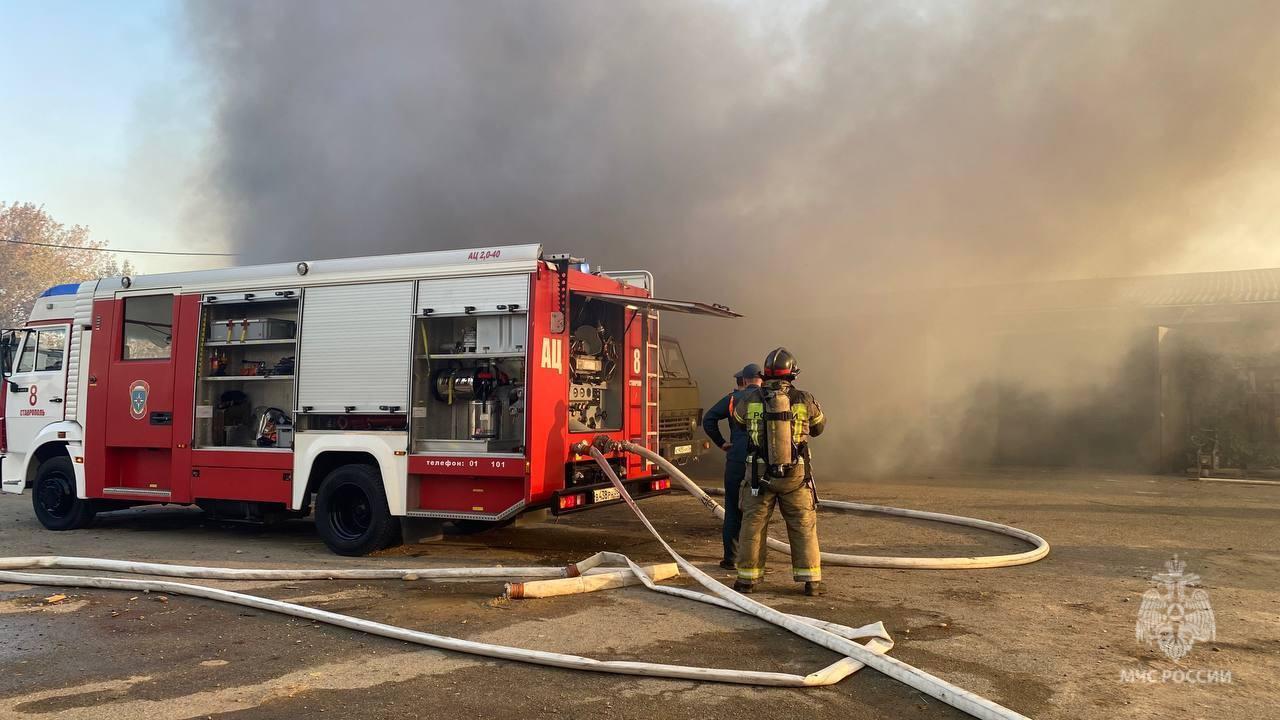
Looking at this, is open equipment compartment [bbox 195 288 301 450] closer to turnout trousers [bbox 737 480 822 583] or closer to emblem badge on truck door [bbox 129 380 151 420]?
emblem badge on truck door [bbox 129 380 151 420]

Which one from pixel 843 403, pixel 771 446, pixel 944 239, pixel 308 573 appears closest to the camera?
pixel 771 446

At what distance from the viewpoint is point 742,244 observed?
1589cm

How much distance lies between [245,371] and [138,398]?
45.8 inches

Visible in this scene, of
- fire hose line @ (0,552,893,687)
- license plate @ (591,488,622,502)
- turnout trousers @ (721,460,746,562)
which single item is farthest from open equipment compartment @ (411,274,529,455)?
turnout trousers @ (721,460,746,562)

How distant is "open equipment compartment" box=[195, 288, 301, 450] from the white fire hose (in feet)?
6.29

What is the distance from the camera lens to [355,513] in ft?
23.7

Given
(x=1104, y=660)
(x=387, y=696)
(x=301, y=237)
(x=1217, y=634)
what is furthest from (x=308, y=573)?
(x=301, y=237)

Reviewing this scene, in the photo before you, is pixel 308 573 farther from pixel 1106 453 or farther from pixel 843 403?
pixel 1106 453

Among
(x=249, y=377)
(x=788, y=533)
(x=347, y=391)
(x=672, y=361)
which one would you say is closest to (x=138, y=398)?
(x=249, y=377)

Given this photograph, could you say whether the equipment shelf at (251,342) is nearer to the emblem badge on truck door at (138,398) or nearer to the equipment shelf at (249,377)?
the equipment shelf at (249,377)

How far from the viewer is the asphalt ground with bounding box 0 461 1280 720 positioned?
3.47 meters

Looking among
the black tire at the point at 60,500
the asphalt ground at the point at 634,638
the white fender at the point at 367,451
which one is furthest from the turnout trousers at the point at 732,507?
the black tire at the point at 60,500

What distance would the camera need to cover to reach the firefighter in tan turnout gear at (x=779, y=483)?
5.44 meters

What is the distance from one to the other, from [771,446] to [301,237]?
50.2 ft
